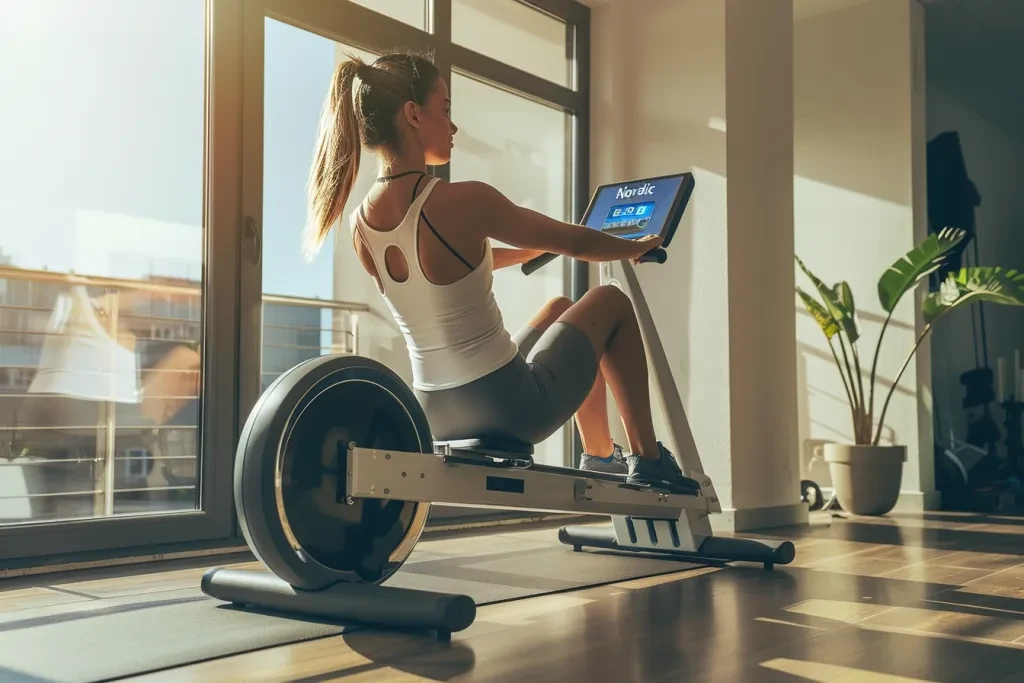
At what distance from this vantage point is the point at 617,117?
4473 mm

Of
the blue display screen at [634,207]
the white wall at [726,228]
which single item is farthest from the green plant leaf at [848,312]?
the blue display screen at [634,207]

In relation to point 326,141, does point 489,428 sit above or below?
below

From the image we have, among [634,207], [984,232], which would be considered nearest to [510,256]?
[634,207]

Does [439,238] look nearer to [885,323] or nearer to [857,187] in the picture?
[885,323]

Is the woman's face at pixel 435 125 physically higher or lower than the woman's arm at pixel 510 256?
higher

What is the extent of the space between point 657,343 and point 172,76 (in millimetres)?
1776

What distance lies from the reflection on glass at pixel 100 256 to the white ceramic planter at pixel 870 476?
9.58 feet

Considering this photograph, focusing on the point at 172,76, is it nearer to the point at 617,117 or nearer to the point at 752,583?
the point at 617,117

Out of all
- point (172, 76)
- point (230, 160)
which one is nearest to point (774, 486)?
point (230, 160)

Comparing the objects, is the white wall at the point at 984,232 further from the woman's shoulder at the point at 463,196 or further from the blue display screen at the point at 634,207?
the woman's shoulder at the point at 463,196

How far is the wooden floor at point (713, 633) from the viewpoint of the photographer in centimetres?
154

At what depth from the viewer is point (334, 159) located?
6.91 ft

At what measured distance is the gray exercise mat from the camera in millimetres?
1606

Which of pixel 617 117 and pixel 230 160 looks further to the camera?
pixel 617 117
